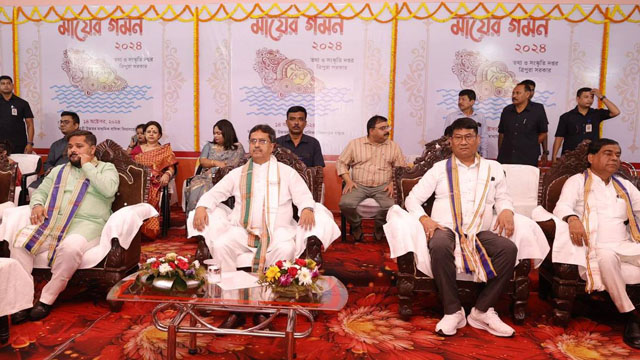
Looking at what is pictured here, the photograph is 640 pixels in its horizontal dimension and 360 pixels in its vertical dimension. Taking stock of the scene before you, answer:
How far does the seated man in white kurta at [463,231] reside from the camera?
124 inches

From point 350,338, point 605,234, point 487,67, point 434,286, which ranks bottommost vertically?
point 350,338

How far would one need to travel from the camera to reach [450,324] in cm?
306

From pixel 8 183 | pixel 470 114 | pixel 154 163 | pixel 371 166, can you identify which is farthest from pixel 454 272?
pixel 154 163

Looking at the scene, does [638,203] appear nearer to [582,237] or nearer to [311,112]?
[582,237]

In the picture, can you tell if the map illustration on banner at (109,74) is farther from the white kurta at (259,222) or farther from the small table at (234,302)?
the small table at (234,302)

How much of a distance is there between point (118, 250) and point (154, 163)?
2.20 m

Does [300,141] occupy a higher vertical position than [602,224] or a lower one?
higher

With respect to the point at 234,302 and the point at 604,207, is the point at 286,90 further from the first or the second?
the point at 234,302

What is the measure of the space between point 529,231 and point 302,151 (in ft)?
8.80

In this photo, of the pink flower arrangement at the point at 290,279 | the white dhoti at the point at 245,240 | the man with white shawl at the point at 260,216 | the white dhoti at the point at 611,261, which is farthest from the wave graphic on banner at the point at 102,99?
the white dhoti at the point at 611,261

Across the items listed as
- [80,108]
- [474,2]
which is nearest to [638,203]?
[474,2]

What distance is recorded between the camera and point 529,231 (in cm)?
326

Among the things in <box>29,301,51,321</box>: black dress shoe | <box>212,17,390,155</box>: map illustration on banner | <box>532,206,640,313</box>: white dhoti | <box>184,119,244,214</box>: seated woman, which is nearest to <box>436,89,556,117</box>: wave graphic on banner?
<box>212,17,390,155</box>: map illustration on banner

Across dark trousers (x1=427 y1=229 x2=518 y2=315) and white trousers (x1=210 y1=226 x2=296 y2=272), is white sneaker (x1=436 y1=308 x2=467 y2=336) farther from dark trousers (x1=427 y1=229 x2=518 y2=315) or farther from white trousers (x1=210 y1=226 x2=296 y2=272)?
white trousers (x1=210 y1=226 x2=296 y2=272)
